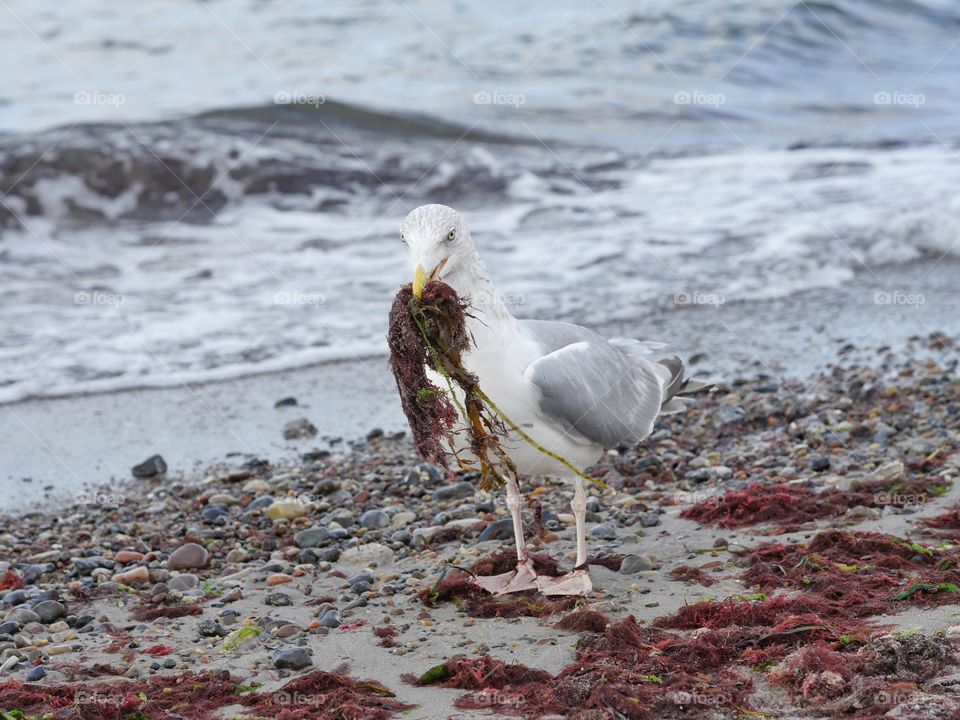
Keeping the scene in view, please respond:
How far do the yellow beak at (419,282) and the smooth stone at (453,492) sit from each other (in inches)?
86.1

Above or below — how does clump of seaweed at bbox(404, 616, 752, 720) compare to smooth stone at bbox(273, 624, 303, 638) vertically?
above

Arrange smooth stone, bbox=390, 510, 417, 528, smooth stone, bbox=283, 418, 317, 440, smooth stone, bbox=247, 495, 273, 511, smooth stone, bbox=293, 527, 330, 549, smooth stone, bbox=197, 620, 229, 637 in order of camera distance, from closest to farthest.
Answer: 1. smooth stone, bbox=197, 620, 229, 637
2. smooth stone, bbox=293, 527, 330, 549
3. smooth stone, bbox=390, 510, 417, 528
4. smooth stone, bbox=247, 495, 273, 511
5. smooth stone, bbox=283, 418, 317, 440

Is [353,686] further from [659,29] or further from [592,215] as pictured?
[659,29]

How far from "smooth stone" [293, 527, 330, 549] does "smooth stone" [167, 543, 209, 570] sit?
0.46 m

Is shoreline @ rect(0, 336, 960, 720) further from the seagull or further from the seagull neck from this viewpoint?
the seagull neck

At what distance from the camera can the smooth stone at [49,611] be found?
4.88 metres

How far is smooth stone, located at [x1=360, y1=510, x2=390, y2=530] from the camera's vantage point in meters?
5.93

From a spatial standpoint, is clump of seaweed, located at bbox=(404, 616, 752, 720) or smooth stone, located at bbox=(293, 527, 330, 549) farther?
smooth stone, located at bbox=(293, 527, 330, 549)

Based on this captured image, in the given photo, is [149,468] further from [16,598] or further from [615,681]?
[615,681]

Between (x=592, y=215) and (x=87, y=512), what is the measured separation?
27.6 feet

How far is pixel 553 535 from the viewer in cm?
571

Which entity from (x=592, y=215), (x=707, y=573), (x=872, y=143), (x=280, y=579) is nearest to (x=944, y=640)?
(x=707, y=573)

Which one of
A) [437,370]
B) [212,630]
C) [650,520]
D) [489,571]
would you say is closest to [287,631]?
[212,630]

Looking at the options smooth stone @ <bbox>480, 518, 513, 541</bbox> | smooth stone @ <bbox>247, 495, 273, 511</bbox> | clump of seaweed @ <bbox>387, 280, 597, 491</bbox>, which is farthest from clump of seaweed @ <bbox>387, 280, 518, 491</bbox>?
smooth stone @ <bbox>247, 495, 273, 511</bbox>
